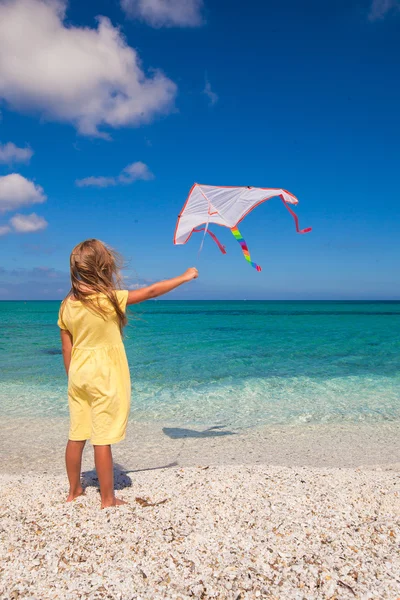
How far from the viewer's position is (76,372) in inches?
131

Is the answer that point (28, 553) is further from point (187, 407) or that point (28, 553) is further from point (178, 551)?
point (187, 407)

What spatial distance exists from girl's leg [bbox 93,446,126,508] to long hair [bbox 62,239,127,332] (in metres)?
1.09

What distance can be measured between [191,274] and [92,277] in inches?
31.6

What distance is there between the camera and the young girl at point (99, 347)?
129 inches

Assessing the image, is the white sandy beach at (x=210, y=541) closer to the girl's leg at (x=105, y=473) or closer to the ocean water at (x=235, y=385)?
the girl's leg at (x=105, y=473)

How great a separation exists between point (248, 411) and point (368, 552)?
584 cm

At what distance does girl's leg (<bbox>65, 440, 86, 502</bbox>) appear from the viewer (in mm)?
3447

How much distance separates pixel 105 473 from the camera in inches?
130

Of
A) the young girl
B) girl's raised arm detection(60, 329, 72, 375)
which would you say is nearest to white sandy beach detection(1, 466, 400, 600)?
the young girl

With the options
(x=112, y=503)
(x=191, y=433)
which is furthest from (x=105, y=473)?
(x=191, y=433)

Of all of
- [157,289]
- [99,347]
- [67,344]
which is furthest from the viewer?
[67,344]

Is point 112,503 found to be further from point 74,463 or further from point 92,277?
point 92,277

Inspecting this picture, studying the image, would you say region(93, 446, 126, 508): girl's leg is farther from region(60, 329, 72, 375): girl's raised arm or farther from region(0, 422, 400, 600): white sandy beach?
region(60, 329, 72, 375): girl's raised arm

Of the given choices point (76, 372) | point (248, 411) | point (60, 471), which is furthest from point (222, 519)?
point (248, 411)
